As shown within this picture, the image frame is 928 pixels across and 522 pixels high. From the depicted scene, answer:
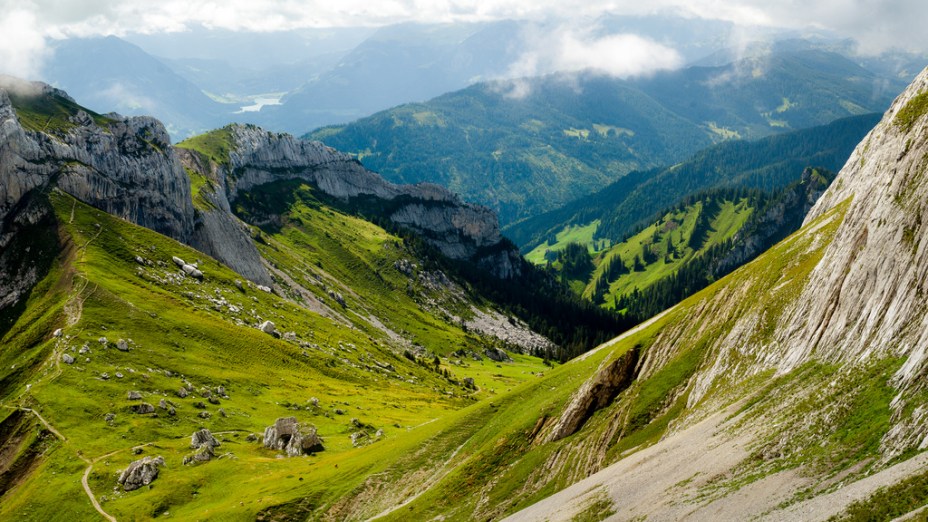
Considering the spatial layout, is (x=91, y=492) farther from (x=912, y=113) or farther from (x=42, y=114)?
(x=42, y=114)

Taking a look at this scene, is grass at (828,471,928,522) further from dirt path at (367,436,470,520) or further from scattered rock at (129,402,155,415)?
scattered rock at (129,402,155,415)

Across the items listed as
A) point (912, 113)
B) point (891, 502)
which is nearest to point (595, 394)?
point (912, 113)

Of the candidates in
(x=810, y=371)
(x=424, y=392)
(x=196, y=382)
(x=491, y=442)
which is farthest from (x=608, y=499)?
(x=424, y=392)

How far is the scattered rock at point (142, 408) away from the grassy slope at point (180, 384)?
128cm

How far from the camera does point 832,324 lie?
50.6 metres

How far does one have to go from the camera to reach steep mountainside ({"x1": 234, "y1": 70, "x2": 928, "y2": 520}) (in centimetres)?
3625

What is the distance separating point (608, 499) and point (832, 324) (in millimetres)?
22382

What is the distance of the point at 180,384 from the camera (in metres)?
122

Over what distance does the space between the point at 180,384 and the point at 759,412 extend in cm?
10649

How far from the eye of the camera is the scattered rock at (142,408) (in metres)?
110

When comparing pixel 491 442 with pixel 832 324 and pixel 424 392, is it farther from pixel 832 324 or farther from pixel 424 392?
pixel 424 392

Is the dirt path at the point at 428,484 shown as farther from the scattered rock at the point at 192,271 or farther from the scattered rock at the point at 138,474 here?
the scattered rock at the point at 192,271

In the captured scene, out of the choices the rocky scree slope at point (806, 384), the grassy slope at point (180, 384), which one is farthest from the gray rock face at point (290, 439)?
the rocky scree slope at point (806, 384)

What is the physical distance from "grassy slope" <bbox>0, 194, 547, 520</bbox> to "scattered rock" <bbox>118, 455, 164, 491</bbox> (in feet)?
5.25
